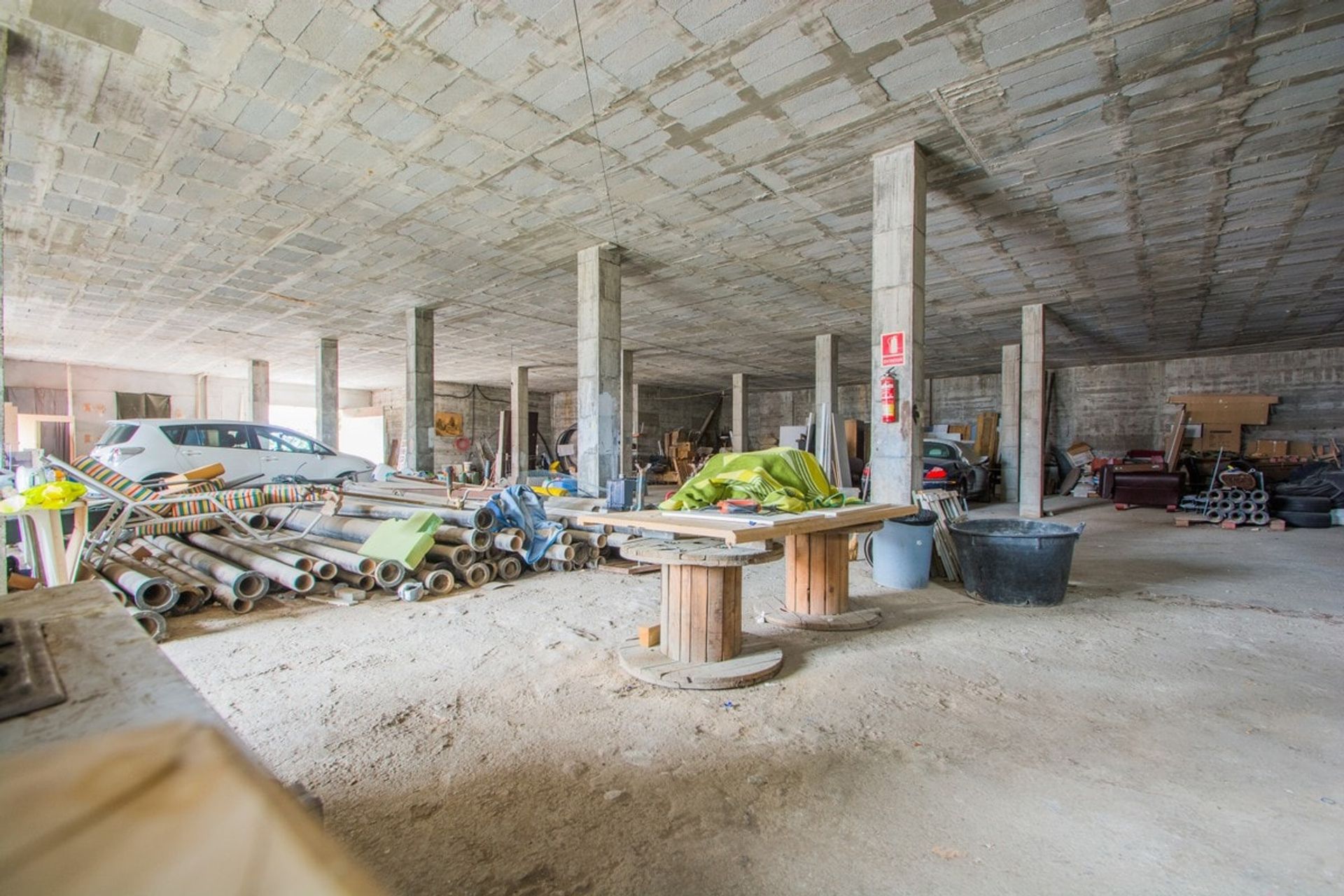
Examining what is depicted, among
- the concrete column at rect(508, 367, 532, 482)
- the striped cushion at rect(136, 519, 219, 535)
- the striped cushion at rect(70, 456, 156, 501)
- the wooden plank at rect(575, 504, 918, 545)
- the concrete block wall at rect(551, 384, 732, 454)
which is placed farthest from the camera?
the concrete block wall at rect(551, 384, 732, 454)

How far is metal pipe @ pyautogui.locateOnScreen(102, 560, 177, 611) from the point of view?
161 inches

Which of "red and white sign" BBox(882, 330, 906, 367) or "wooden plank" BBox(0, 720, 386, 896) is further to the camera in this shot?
"red and white sign" BBox(882, 330, 906, 367)

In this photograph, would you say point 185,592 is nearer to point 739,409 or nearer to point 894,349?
point 894,349

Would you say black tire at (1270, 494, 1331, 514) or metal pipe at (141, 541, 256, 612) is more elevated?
black tire at (1270, 494, 1331, 514)

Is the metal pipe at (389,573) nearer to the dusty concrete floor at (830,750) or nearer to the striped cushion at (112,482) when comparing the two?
the dusty concrete floor at (830,750)

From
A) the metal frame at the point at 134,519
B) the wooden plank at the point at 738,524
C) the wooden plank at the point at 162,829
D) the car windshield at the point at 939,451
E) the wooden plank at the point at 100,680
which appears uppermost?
the car windshield at the point at 939,451

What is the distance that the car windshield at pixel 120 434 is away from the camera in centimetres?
877

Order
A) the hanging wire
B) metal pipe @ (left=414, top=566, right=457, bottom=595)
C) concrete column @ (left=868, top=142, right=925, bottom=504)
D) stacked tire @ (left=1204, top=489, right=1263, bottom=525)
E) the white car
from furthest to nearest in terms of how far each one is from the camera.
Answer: stacked tire @ (left=1204, top=489, right=1263, bottom=525)
the white car
concrete column @ (left=868, top=142, right=925, bottom=504)
metal pipe @ (left=414, top=566, right=457, bottom=595)
the hanging wire

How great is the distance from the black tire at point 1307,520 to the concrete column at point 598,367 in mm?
10270

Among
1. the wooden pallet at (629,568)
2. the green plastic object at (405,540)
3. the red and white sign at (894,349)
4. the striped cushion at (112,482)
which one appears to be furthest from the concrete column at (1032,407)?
the striped cushion at (112,482)

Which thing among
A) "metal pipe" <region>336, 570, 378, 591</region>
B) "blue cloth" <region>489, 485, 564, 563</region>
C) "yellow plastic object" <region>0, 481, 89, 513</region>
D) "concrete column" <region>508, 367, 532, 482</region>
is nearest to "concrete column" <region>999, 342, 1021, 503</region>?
"blue cloth" <region>489, 485, 564, 563</region>

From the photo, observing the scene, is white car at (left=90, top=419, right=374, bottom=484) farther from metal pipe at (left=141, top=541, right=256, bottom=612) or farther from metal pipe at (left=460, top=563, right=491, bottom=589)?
metal pipe at (left=460, top=563, right=491, bottom=589)

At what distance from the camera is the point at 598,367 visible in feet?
27.0

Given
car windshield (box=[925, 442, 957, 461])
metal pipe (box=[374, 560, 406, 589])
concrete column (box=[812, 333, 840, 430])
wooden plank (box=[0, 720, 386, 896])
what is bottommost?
metal pipe (box=[374, 560, 406, 589])
